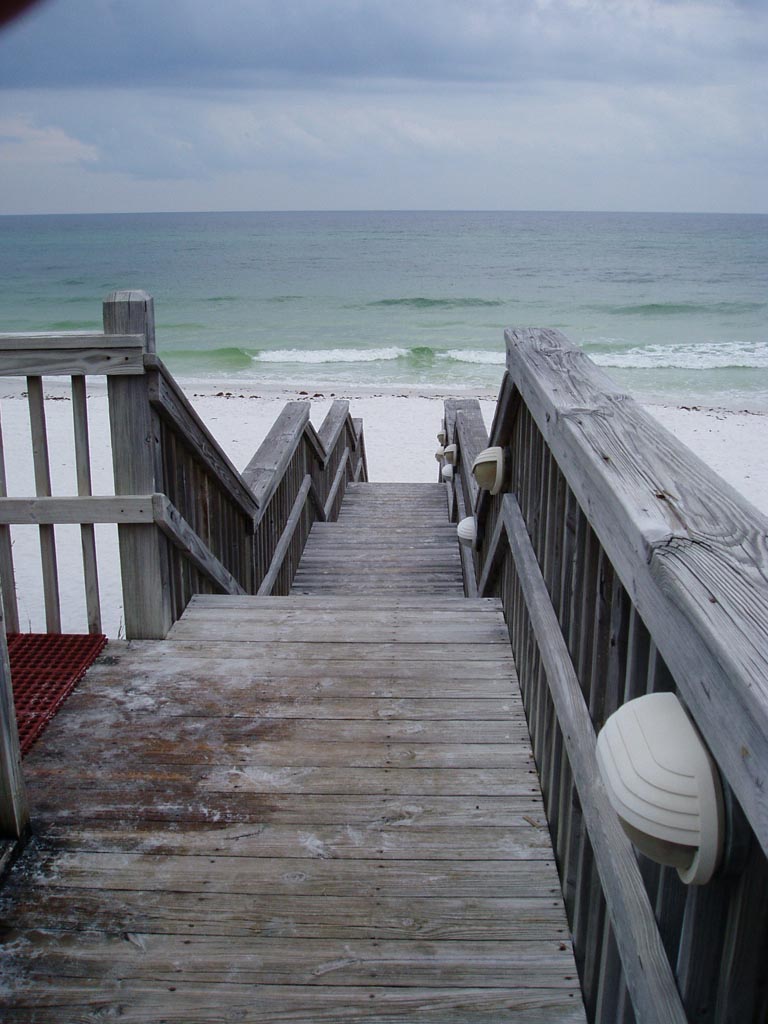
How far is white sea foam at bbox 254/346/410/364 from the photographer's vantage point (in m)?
30.7

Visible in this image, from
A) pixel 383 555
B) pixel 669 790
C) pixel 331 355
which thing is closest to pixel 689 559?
pixel 669 790

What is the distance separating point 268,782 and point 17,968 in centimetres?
88

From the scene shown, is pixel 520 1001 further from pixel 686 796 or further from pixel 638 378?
pixel 638 378

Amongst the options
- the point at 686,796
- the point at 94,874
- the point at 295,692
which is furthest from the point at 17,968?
the point at 686,796

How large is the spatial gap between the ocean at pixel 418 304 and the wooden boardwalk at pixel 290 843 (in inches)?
809

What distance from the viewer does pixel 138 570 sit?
3.74 metres

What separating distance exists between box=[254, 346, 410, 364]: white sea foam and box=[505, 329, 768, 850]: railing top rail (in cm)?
2863

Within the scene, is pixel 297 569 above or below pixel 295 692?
below

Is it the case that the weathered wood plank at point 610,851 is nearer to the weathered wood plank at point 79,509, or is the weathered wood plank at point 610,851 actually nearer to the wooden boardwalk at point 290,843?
the wooden boardwalk at point 290,843

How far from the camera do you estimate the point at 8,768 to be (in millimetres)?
2473

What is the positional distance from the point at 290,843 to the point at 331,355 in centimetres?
2966

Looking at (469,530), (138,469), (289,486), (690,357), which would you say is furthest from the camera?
Result: (690,357)

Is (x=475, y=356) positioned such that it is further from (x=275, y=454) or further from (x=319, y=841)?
(x=319, y=841)

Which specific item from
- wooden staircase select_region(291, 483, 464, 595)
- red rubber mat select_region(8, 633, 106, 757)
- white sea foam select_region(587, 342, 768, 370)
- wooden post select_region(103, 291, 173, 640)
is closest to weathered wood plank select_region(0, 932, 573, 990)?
red rubber mat select_region(8, 633, 106, 757)
